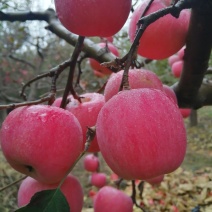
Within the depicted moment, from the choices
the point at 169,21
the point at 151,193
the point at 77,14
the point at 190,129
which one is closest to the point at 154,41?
the point at 169,21

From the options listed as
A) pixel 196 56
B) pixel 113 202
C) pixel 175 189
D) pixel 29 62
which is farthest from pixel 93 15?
pixel 29 62

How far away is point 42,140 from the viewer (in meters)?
0.47

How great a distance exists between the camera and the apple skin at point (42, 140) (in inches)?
18.6

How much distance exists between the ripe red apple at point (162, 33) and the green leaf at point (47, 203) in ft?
1.02

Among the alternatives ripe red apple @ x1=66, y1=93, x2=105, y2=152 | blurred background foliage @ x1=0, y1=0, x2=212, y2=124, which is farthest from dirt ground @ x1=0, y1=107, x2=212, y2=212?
ripe red apple @ x1=66, y1=93, x2=105, y2=152

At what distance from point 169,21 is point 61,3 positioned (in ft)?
0.69

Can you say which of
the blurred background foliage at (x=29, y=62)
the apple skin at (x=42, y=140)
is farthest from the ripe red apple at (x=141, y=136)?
the blurred background foliage at (x=29, y=62)

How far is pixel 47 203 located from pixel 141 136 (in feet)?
0.60

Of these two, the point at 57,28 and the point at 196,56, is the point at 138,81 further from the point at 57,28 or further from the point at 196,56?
the point at 57,28

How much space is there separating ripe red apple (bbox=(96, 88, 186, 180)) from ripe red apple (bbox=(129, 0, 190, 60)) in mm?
205

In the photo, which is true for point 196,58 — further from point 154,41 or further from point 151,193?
point 151,193

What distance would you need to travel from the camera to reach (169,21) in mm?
573

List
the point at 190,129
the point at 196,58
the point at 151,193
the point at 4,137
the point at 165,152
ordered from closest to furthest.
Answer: the point at 165,152 < the point at 4,137 < the point at 196,58 < the point at 151,193 < the point at 190,129

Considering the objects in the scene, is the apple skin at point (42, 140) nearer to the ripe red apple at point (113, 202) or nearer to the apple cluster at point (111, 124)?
the apple cluster at point (111, 124)
